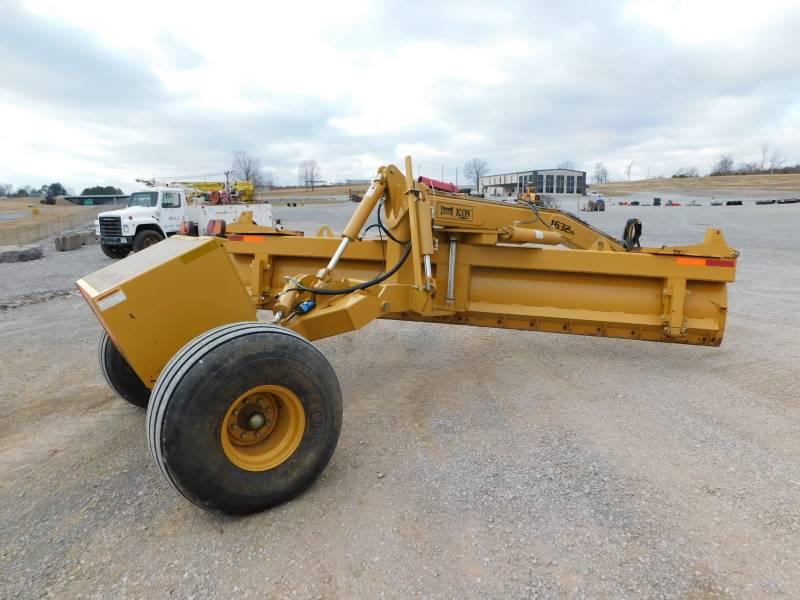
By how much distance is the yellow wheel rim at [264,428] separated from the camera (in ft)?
8.29

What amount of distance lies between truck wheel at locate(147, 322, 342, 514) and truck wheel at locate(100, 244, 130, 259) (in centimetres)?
1444

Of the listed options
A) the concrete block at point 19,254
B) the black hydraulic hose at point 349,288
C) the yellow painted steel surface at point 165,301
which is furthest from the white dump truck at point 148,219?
the yellow painted steel surface at point 165,301

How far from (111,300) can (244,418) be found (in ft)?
2.96

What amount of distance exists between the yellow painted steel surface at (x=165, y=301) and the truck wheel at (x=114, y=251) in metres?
13.8

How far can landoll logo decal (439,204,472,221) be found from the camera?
4.17 m

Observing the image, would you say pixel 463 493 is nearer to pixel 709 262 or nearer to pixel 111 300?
pixel 111 300

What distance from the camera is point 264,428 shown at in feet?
8.65

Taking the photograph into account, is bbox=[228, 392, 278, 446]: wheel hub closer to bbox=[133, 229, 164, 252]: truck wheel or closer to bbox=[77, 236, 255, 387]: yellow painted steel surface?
bbox=[77, 236, 255, 387]: yellow painted steel surface

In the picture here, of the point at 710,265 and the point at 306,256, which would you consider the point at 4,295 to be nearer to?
the point at 306,256

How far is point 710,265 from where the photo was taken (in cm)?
437

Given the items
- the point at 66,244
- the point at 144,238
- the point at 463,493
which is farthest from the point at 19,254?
the point at 463,493

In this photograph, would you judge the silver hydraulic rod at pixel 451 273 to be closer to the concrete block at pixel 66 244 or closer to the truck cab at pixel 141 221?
the truck cab at pixel 141 221

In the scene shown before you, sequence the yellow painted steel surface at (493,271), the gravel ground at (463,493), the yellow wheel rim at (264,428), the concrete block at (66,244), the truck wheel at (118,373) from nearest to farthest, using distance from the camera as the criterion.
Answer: the gravel ground at (463,493) < the yellow wheel rim at (264,428) < the truck wheel at (118,373) < the yellow painted steel surface at (493,271) < the concrete block at (66,244)

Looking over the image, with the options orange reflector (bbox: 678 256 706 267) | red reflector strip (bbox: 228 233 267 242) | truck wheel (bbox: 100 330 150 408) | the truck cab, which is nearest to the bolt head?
truck wheel (bbox: 100 330 150 408)
